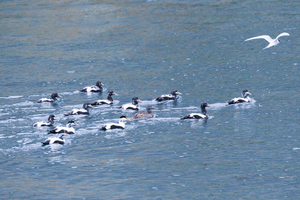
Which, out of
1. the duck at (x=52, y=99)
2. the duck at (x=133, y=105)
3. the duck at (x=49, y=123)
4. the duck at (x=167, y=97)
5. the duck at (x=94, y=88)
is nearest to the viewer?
the duck at (x=49, y=123)

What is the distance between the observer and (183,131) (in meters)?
22.1

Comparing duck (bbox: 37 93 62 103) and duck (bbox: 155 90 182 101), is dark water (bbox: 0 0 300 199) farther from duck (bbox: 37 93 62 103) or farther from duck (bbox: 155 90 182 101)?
duck (bbox: 37 93 62 103)

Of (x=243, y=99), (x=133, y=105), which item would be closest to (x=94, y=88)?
(x=133, y=105)

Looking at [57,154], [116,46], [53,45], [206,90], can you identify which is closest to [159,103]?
[206,90]

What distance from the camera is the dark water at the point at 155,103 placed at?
16688 millimetres

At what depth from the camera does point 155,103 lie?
27891 millimetres

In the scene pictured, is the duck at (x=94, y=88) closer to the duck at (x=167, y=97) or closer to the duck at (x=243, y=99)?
the duck at (x=167, y=97)

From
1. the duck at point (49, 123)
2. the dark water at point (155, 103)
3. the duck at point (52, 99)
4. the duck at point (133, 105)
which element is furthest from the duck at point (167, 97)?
the duck at point (49, 123)

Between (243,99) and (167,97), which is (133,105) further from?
(243,99)

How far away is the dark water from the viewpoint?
54.7 ft

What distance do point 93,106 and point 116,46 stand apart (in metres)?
16.2

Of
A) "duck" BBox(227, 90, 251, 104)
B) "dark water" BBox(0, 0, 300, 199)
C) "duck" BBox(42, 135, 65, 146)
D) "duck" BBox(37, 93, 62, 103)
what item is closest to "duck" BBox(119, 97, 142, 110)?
"dark water" BBox(0, 0, 300, 199)

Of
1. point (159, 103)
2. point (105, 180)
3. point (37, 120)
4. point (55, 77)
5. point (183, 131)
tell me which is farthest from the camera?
point (55, 77)

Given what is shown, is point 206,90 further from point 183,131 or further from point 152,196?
point 152,196
